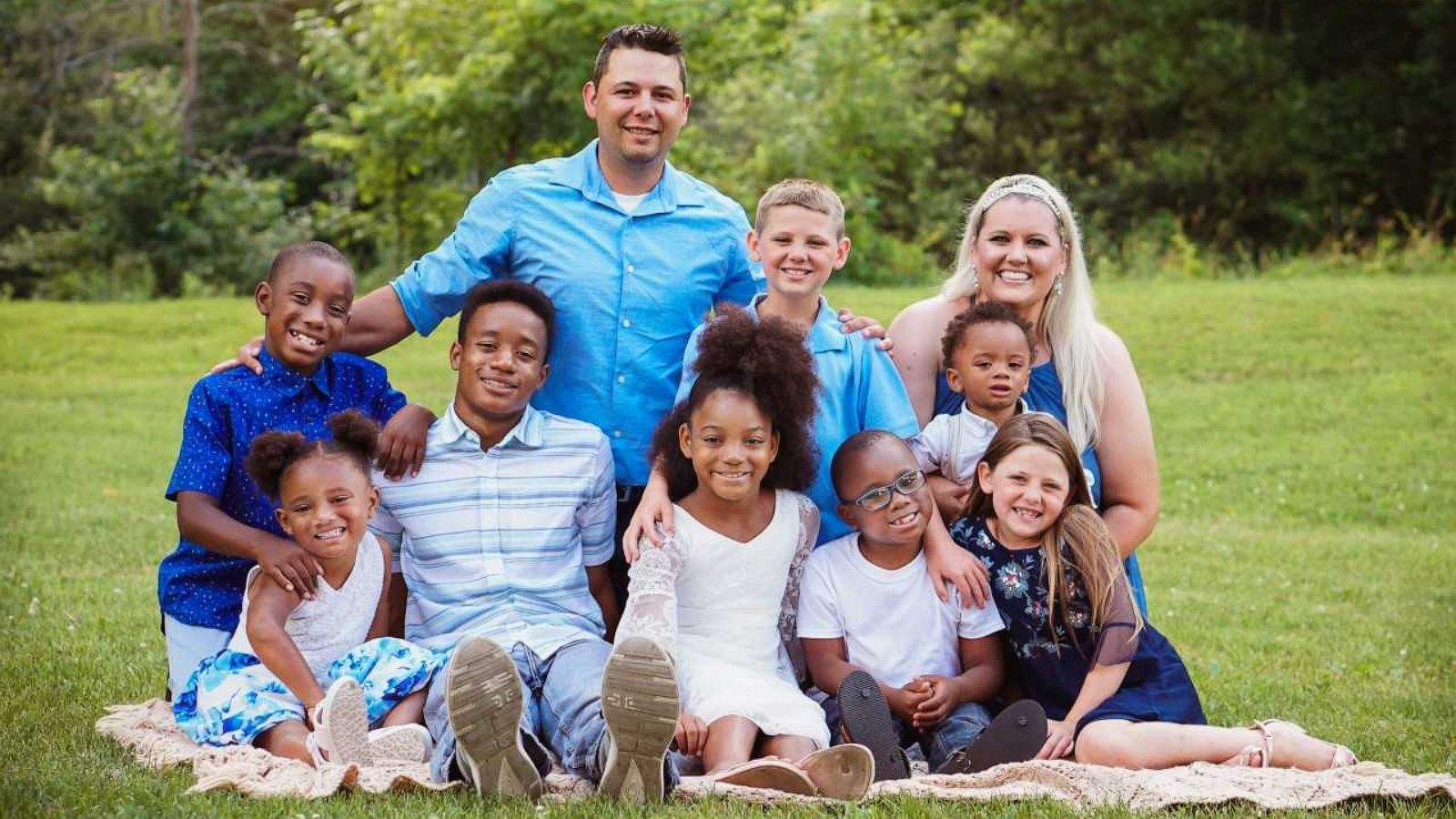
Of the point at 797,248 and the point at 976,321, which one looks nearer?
the point at 797,248

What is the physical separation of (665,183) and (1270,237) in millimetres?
20722

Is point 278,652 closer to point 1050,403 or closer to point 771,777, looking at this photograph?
point 771,777

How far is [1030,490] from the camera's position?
456cm

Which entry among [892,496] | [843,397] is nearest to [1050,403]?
[843,397]

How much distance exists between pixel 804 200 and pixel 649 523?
1.11m

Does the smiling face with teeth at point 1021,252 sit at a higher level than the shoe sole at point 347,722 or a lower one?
higher

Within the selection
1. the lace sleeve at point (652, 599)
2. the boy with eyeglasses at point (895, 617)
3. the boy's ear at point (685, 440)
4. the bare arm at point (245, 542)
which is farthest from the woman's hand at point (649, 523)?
the bare arm at point (245, 542)

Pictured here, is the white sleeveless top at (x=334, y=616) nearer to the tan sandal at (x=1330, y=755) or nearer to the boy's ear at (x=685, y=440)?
the boy's ear at (x=685, y=440)

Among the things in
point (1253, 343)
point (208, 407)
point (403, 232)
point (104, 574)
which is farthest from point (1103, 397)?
point (403, 232)

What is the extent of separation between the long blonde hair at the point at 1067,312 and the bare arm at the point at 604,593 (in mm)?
1508

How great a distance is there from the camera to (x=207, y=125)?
26141 millimetres

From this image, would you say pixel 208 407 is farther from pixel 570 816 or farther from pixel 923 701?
pixel 923 701

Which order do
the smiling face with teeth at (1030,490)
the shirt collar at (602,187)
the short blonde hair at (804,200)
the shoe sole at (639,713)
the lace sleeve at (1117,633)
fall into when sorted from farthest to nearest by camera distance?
the shirt collar at (602,187), the short blonde hair at (804,200), the smiling face with teeth at (1030,490), the lace sleeve at (1117,633), the shoe sole at (639,713)

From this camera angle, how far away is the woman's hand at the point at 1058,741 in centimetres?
436
